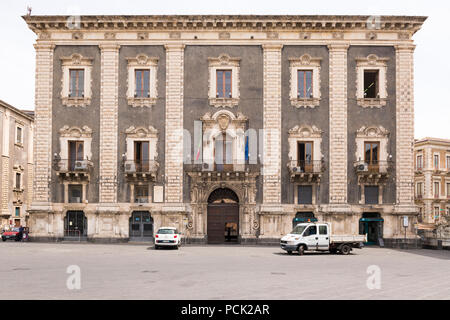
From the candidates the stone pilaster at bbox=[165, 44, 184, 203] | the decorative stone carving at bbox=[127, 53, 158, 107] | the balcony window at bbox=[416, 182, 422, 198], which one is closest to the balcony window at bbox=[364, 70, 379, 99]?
the stone pilaster at bbox=[165, 44, 184, 203]

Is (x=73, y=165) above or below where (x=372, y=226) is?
above

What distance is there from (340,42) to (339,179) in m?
10.8

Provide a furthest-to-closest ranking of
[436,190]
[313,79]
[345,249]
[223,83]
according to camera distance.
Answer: [436,190], [223,83], [313,79], [345,249]

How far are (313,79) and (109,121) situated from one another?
16.4 metres

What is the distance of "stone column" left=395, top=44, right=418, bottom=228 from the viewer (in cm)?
3919

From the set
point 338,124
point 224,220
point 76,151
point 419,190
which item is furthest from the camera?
point 419,190

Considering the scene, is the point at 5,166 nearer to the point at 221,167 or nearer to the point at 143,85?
the point at 143,85

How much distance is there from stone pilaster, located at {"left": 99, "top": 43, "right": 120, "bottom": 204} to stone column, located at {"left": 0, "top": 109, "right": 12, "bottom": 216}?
65.6 ft

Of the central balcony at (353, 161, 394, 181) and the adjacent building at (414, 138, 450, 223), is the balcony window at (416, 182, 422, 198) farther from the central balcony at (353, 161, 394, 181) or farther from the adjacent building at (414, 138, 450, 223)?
the central balcony at (353, 161, 394, 181)

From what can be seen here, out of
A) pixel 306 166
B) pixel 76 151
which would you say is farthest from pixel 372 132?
pixel 76 151

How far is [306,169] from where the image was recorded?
38.9 m

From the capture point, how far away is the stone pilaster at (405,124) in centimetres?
3922

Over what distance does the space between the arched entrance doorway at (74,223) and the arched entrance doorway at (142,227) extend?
12.5 ft
